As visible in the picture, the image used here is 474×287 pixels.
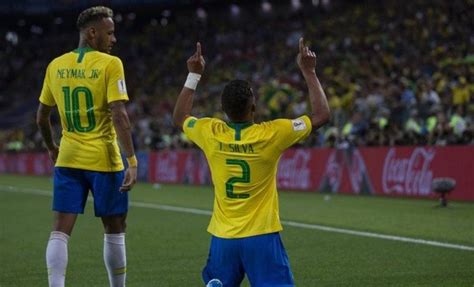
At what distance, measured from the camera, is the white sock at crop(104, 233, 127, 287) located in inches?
275

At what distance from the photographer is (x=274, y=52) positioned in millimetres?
39594

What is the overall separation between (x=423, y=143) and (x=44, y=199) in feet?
30.5

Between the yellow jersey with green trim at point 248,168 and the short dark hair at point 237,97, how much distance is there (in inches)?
4.7

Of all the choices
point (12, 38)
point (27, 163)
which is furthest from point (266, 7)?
point (12, 38)

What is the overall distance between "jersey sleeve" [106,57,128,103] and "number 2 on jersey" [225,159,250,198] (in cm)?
152

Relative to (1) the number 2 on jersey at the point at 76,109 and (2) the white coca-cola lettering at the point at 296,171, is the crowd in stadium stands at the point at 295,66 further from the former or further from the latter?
(1) the number 2 on jersey at the point at 76,109

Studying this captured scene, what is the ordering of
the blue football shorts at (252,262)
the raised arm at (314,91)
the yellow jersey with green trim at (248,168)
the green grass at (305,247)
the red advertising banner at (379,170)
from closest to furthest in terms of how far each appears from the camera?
the blue football shorts at (252,262) < the yellow jersey with green trim at (248,168) < the raised arm at (314,91) < the green grass at (305,247) < the red advertising banner at (379,170)

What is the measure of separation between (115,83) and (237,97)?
1625 mm

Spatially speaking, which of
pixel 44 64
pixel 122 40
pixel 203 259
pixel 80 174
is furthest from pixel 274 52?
pixel 80 174

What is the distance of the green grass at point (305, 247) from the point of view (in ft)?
28.1

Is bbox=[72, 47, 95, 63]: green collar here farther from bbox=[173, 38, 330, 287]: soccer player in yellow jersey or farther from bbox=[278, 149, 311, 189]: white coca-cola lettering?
bbox=[278, 149, 311, 189]: white coca-cola lettering

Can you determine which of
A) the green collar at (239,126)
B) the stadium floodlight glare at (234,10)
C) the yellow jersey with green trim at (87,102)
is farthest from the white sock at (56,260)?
the stadium floodlight glare at (234,10)

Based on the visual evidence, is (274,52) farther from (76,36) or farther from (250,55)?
(76,36)

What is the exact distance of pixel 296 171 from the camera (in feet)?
78.8
